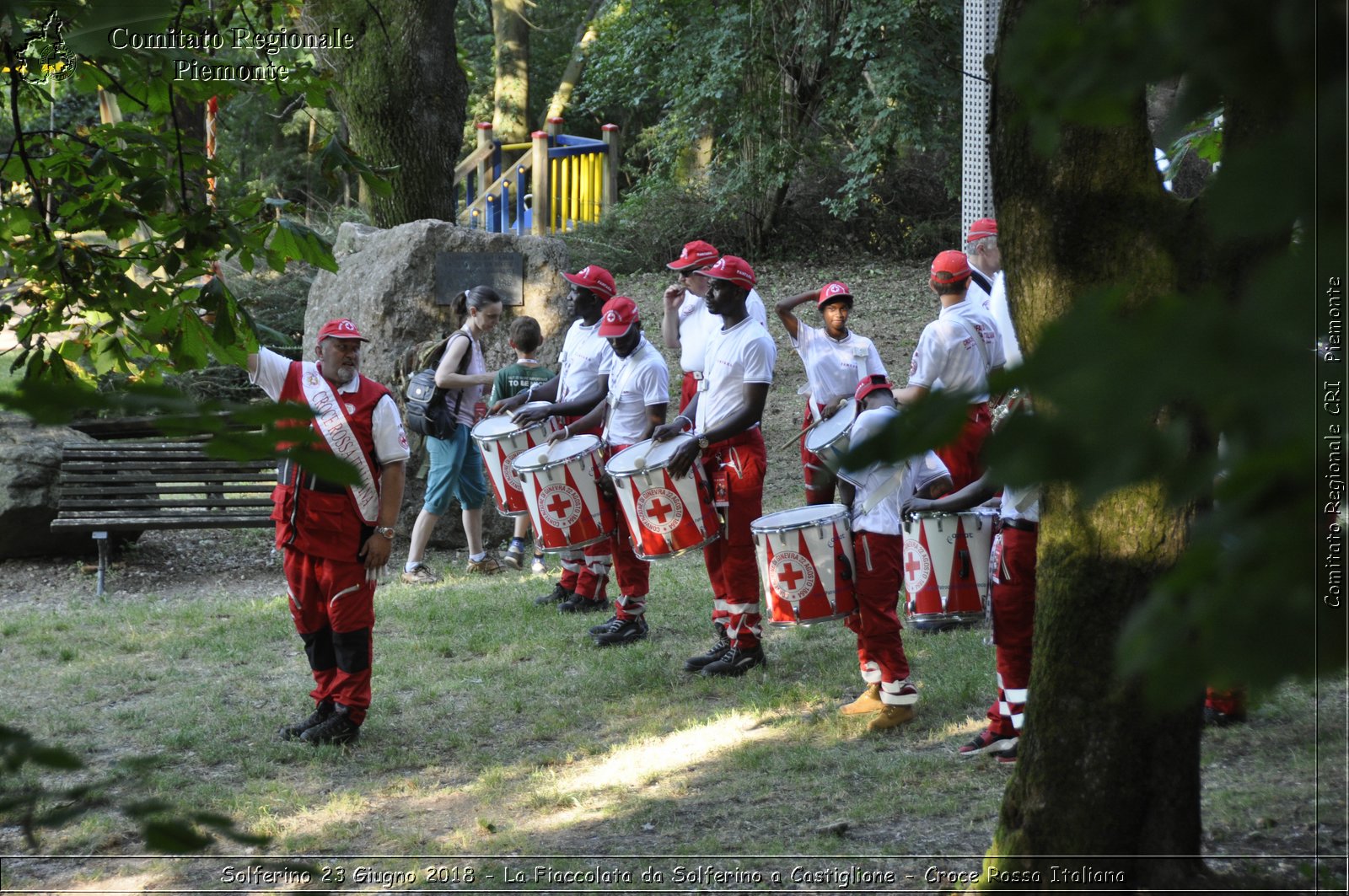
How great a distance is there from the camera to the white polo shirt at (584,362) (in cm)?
809

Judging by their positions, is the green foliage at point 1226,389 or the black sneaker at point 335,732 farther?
the black sneaker at point 335,732

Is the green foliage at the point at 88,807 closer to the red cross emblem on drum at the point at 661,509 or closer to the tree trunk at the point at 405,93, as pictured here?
the red cross emblem on drum at the point at 661,509

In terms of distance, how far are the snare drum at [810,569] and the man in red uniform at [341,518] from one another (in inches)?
70.0

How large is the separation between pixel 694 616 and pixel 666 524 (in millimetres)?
1766

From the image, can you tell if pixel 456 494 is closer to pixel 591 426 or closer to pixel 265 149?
pixel 591 426

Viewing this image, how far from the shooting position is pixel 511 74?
76.1ft

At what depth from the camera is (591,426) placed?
7.98 metres

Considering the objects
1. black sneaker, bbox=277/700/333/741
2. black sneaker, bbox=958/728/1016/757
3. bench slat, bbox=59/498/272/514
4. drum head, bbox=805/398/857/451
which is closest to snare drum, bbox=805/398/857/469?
drum head, bbox=805/398/857/451

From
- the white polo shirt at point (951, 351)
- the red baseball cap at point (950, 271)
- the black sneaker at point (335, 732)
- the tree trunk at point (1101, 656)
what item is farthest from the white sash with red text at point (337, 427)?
the tree trunk at point (1101, 656)

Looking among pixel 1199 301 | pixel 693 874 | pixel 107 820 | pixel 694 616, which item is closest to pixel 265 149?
pixel 694 616

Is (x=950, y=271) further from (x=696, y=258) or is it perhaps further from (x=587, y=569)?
(x=587, y=569)

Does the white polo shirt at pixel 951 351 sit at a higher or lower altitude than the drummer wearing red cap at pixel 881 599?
higher

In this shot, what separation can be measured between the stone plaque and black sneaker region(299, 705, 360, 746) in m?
5.51

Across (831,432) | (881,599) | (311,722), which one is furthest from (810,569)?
(311,722)
